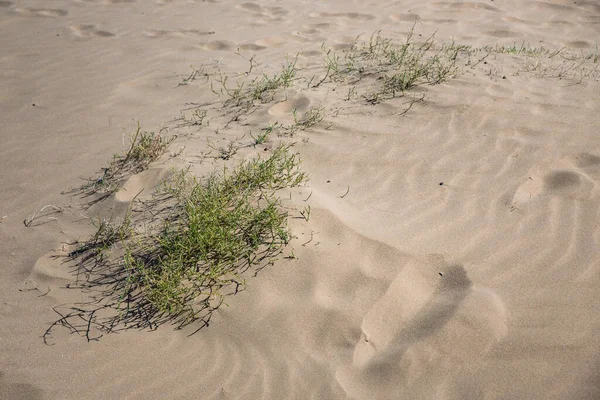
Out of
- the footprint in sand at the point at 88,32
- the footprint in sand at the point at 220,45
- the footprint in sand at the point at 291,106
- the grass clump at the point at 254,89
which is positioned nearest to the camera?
the footprint in sand at the point at 291,106

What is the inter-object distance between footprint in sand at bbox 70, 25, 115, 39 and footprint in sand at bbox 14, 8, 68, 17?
25.9 inches

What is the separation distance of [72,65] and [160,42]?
996 mm

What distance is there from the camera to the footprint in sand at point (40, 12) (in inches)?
231

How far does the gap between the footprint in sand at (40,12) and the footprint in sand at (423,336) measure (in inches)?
231

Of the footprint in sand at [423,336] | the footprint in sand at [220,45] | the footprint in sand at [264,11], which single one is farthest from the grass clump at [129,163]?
the footprint in sand at [264,11]

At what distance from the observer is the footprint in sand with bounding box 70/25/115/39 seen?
17.4 ft

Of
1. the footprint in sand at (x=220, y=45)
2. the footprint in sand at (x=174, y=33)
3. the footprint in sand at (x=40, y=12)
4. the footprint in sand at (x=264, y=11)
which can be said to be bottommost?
the footprint in sand at (x=220, y=45)

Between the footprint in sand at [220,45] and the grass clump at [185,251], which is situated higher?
the footprint in sand at [220,45]

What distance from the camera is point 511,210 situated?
8.62 ft

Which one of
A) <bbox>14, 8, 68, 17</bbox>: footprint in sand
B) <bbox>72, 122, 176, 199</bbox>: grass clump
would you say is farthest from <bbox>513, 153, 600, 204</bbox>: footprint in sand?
<bbox>14, 8, 68, 17</bbox>: footprint in sand

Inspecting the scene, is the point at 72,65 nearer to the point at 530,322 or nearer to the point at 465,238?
the point at 465,238

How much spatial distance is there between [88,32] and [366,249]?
4.68 metres

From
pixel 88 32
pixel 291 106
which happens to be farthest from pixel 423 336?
pixel 88 32

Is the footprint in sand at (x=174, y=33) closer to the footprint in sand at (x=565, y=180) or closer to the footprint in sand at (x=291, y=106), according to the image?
the footprint in sand at (x=291, y=106)
